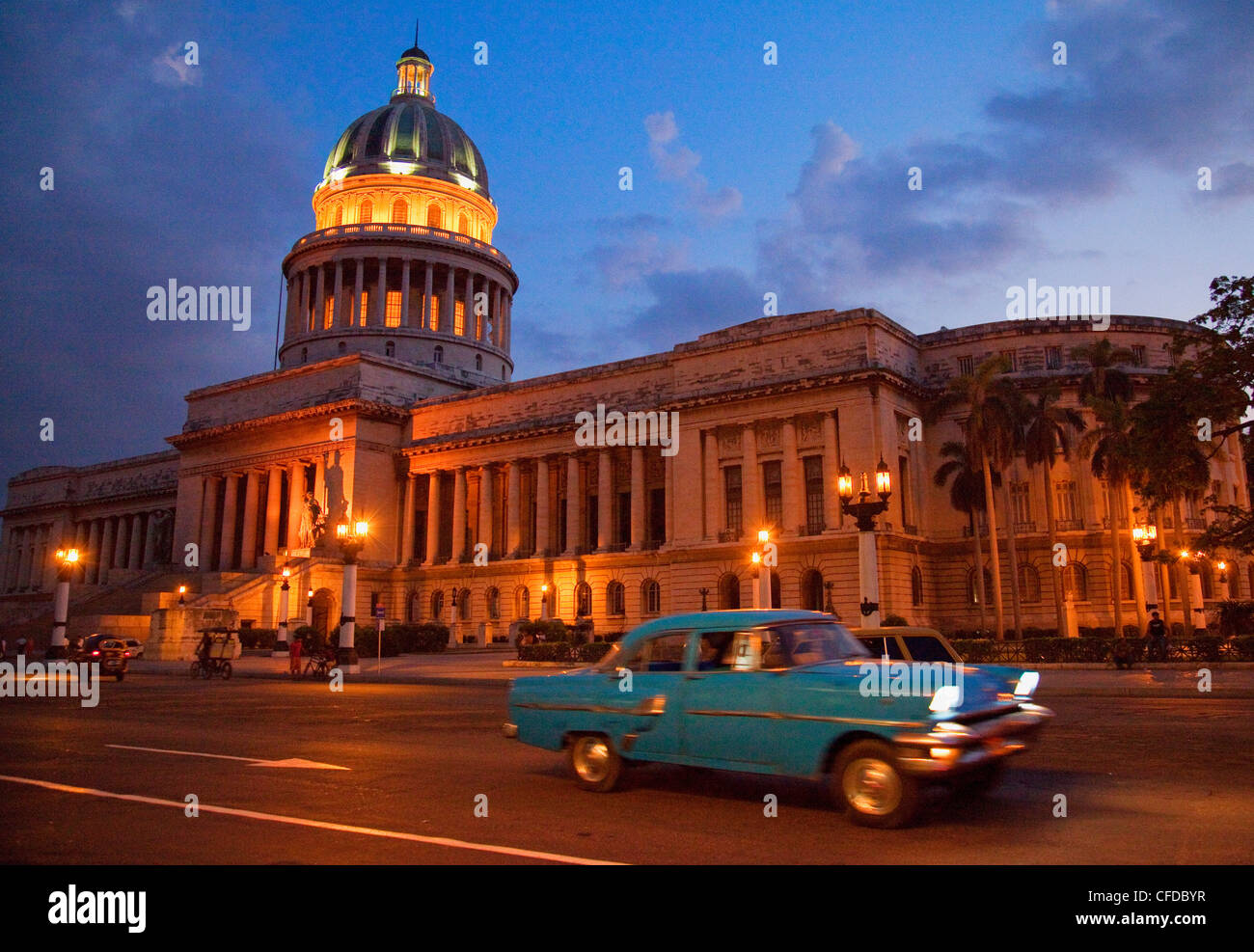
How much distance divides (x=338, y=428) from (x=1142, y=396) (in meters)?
51.0

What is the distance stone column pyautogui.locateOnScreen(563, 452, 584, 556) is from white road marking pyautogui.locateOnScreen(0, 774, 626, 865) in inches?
1948

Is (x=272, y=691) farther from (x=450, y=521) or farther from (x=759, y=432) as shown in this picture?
(x=450, y=521)

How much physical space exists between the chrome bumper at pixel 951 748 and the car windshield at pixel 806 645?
1.37 metres

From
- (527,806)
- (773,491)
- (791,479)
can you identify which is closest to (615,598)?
(773,491)

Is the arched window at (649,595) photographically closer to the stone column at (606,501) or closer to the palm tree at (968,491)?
the stone column at (606,501)

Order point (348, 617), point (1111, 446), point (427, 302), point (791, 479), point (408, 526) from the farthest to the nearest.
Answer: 1. point (427, 302)
2. point (408, 526)
3. point (791, 479)
4. point (1111, 446)
5. point (348, 617)

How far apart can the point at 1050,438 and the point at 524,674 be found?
89.9ft

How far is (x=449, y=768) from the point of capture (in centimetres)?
1153

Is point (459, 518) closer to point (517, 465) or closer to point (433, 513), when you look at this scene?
point (433, 513)

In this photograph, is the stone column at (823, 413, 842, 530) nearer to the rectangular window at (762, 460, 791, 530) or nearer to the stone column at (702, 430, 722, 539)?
the rectangular window at (762, 460, 791, 530)

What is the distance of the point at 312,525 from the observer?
65000 mm

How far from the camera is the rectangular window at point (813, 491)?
50.9 m

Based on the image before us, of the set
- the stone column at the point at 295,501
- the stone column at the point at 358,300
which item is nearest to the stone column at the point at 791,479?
the stone column at the point at 295,501
